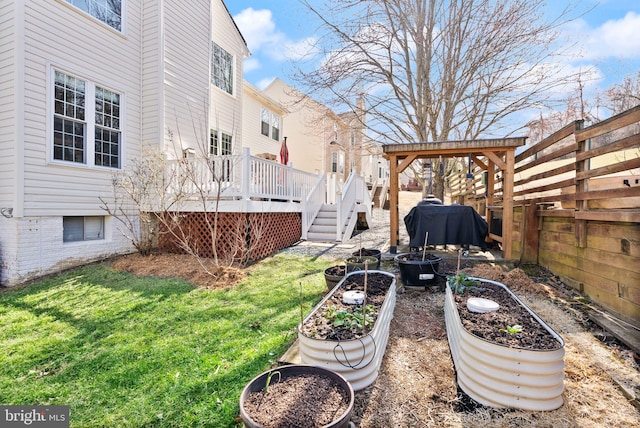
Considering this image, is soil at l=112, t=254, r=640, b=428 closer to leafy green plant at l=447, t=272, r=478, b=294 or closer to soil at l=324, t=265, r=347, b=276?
leafy green plant at l=447, t=272, r=478, b=294

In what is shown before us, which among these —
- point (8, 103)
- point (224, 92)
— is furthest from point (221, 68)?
point (8, 103)

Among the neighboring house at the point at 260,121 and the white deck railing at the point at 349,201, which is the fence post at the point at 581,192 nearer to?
the white deck railing at the point at 349,201

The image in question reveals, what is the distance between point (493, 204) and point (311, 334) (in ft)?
22.0

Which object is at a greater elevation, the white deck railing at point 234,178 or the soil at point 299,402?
the white deck railing at point 234,178

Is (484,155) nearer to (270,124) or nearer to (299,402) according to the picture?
(299,402)

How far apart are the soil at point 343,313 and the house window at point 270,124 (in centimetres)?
1167

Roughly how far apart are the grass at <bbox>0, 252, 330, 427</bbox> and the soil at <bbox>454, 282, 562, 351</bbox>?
170 cm

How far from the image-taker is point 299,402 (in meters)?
1.79

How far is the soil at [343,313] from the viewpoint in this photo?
2.42m

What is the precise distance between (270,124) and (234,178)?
875 centimetres

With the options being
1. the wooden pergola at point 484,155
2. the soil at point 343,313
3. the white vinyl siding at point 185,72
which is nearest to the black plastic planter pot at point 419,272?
the soil at point 343,313

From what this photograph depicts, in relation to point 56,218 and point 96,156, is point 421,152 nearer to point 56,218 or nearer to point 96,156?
point 96,156

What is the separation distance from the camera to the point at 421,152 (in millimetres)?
6598

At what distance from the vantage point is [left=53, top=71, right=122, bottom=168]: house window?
6023mm
